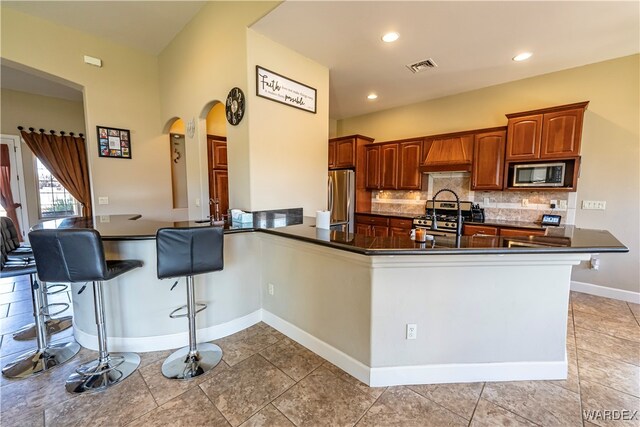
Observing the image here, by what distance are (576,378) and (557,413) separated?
51 centimetres

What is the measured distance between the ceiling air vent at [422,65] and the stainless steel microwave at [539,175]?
1846 mm

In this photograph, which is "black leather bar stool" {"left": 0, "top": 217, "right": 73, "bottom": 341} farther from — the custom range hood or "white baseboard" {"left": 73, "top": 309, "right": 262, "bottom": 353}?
the custom range hood

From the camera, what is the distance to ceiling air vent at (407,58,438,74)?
3.23m

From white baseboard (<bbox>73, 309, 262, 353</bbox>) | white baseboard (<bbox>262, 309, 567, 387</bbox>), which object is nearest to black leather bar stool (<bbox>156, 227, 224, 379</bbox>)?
white baseboard (<bbox>73, 309, 262, 353</bbox>)

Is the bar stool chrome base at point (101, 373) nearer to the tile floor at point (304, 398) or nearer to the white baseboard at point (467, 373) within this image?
the tile floor at point (304, 398)

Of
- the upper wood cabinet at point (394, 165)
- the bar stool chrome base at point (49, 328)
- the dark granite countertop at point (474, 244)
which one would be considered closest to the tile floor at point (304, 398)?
the bar stool chrome base at point (49, 328)

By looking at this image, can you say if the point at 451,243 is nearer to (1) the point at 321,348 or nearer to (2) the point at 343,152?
(1) the point at 321,348

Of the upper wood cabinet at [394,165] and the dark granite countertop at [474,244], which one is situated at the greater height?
the upper wood cabinet at [394,165]

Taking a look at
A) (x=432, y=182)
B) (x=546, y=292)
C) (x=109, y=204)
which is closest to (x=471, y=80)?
(x=432, y=182)

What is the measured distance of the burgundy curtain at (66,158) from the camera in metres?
4.80

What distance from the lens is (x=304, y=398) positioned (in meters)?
1.75

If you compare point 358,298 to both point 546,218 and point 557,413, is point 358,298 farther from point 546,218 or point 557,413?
point 546,218

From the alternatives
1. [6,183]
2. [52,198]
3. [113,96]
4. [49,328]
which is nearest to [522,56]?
[113,96]

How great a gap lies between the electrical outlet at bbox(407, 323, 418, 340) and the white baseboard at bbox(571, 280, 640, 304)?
3.28 meters
